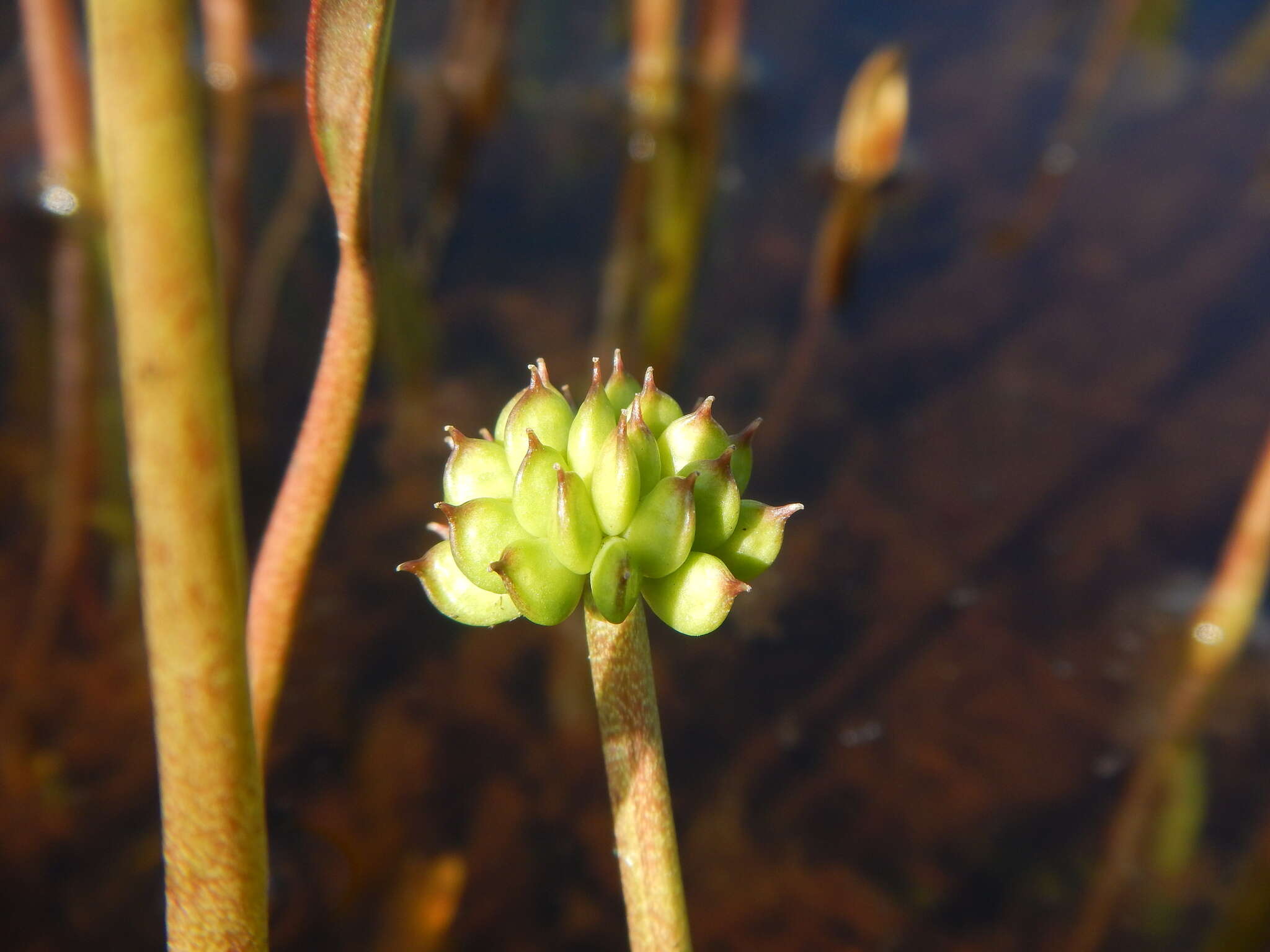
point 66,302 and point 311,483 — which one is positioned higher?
point 66,302

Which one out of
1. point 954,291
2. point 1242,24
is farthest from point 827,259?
point 1242,24

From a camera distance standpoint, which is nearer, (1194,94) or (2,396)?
(2,396)

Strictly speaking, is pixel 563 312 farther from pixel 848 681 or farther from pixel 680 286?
pixel 848 681

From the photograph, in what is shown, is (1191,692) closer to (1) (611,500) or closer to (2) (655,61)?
(1) (611,500)

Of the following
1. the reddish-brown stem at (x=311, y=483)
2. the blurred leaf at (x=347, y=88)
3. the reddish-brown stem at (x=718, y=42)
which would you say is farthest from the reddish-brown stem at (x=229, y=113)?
the blurred leaf at (x=347, y=88)

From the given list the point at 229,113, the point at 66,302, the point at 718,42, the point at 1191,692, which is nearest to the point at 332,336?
the point at 1191,692

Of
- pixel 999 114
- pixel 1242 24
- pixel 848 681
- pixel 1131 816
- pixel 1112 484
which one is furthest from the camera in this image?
pixel 1242 24
